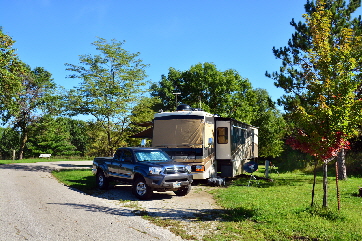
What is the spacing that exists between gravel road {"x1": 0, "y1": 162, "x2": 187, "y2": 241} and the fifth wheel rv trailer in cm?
442

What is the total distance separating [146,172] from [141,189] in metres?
0.61

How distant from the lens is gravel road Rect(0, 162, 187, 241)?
6.50 m

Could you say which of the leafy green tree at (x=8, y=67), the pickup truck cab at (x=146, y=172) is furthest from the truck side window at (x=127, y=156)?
the leafy green tree at (x=8, y=67)

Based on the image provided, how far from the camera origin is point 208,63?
3584 centimetres

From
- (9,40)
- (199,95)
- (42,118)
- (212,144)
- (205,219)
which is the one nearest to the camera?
(205,219)

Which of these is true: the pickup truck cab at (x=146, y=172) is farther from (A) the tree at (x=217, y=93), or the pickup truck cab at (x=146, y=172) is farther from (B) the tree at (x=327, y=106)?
(A) the tree at (x=217, y=93)

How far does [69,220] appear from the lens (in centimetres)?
771

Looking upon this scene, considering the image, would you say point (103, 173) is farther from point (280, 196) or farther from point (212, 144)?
point (280, 196)

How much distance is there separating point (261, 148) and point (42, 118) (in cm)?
2672

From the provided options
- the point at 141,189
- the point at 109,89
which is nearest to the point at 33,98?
the point at 109,89

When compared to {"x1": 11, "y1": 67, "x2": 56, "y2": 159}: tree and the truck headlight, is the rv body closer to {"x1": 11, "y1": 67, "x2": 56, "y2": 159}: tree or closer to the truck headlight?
the truck headlight

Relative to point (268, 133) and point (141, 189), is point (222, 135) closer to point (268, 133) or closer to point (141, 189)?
point (141, 189)

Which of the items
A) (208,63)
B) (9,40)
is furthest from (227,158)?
(208,63)

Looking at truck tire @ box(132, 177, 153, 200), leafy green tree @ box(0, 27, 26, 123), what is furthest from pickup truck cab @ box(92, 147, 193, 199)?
leafy green tree @ box(0, 27, 26, 123)
